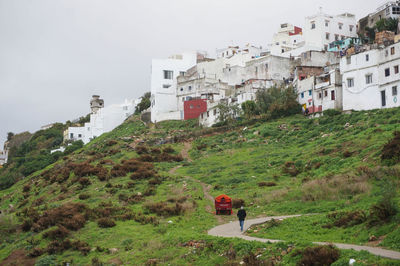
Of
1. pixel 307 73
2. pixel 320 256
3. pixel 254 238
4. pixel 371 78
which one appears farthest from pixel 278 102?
pixel 320 256

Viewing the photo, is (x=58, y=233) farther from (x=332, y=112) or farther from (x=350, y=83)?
(x=350, y=83)

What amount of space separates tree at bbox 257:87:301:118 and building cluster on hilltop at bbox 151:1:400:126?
1.29 meters

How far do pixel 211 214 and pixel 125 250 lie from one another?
6.40 meters

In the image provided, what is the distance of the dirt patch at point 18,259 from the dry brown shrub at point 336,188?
50.4 feet

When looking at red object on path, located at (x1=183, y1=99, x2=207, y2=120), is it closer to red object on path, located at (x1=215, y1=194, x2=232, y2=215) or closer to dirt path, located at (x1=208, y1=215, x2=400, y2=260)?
red object on path, located at (x1=215, y1=194, x2=232, y2=215)

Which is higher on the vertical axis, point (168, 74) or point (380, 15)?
point (380, 15)

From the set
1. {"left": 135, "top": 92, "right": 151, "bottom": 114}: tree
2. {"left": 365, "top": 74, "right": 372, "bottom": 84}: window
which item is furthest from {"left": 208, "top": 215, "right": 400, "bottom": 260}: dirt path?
{"left": 135, "top": 92, "right": 151, "bottom": 114}: tree

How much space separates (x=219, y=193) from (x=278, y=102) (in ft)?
91.2

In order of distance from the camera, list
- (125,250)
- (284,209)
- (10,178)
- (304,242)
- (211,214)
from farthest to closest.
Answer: (10,178) < (211,214) < (284,209) < (125,250) < (304,242)

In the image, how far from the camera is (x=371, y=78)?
46594 mm

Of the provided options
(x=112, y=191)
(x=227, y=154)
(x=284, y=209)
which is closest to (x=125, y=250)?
(x=284, y=209)

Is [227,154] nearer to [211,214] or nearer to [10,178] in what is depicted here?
[211,214]

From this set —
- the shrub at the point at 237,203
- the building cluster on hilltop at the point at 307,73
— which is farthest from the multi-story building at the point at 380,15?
the shrub at the point at 237,203

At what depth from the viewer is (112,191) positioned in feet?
106
